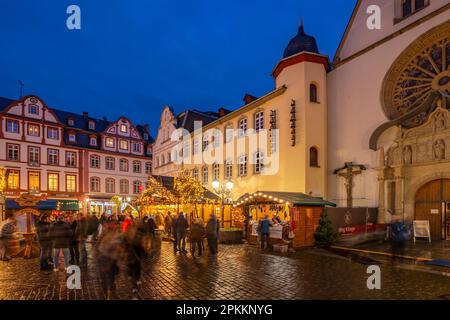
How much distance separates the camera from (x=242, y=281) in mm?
8992

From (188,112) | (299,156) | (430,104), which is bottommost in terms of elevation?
(299,156)

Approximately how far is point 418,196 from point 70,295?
55.9 feet

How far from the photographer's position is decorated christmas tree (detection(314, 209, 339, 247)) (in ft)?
50.5

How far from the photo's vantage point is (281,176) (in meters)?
23.4

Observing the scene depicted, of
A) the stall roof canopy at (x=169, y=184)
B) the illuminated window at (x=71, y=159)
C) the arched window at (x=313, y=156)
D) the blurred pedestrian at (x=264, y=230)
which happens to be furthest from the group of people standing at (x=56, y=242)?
the illuminated window at (x=71, y=159)

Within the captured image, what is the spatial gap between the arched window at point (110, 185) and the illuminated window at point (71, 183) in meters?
4.50

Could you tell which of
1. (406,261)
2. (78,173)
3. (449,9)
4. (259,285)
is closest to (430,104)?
(449,9)

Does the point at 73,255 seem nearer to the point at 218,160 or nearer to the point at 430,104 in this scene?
the point at 430,104

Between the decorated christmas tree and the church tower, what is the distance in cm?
570

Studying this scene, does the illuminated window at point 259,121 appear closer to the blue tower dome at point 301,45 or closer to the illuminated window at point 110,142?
the blue tower dome at point 301,45

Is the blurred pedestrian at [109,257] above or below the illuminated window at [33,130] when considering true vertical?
below

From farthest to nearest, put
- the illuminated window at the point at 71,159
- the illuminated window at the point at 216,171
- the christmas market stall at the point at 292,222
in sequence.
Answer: the illuminated window at the point at 71,159 → the illuminated window at the point at 216,171 → the christmas market stall at the point at 292,222

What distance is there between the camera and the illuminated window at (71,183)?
41.9 meters

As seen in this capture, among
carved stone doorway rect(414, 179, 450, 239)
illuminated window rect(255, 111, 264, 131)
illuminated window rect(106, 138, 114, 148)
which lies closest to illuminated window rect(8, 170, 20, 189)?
illuminated window rect(106, 138, 114, 148)
